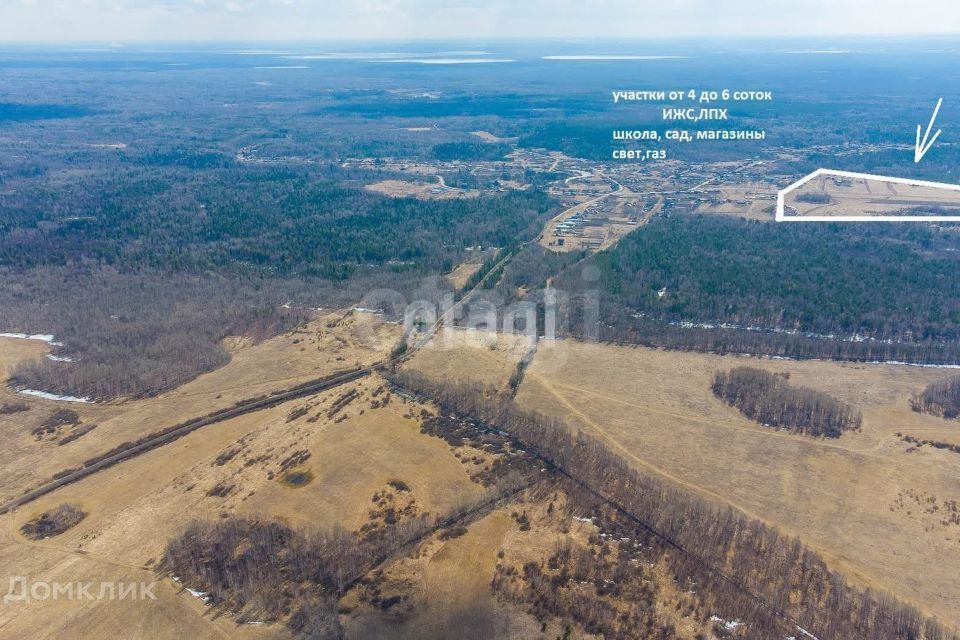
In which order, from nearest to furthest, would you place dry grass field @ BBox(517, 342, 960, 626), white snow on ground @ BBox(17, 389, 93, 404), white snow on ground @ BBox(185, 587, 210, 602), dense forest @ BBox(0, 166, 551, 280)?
white snow on ground @ BBox(185, 587, 210, 602)
dry grass field @ BBox(517, 342, 960, 626)
white snow on ground @ BBox(17, 389, 93, 404)
dense forest @ BBox(0, 166, 551, 280)

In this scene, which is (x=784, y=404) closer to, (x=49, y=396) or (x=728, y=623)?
(x=728, y=623)

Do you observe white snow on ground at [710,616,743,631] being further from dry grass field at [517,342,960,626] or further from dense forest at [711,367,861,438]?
dense forest at [711,367,861,438]

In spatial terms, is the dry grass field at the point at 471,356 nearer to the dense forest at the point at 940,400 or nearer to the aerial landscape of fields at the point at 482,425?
the aerial landscape of fields at the point at 482,425

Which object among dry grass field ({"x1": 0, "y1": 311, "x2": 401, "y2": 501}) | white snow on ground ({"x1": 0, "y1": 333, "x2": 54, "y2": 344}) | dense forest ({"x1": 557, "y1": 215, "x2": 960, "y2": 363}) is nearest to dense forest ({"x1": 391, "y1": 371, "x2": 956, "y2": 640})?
dry grass field ({"x1": 0, "y1": 311, "x2": 401, "y2": 501})

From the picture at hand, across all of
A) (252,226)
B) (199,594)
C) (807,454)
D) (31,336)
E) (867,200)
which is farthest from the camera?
(867,200)

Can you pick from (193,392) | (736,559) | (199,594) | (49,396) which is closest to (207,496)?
(199,594)

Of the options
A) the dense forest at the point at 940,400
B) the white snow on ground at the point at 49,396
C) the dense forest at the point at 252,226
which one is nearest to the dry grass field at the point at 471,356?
the dense forest at the point at 252,226

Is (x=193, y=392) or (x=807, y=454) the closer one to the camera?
(x=807, y=454)

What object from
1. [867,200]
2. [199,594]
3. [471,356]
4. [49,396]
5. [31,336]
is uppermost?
[867,200]
